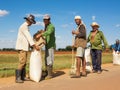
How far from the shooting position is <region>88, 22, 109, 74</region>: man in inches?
560

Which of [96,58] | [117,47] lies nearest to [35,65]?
[96,58]

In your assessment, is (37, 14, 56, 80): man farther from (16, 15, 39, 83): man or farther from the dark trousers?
the dark trousers

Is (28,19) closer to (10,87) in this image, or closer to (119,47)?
Answer: (10,87)

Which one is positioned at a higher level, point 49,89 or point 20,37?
point 20,37

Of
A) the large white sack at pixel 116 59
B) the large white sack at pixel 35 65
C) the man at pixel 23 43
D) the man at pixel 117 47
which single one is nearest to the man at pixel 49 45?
the large white sack at pixel 35 65

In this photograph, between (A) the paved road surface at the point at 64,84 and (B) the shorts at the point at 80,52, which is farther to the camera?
(B) the shorts at the point at 80,52

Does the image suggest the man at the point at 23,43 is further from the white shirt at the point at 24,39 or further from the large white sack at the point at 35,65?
the large white sack at the point at 35,65

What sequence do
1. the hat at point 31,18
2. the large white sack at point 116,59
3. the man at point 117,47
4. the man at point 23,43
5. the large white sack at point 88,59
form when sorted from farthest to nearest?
the man at point 117,47 → the large white sack at point 116,59 → the large white sack at point 88,59 → the hat at point 31,18 → the man at point 23,43

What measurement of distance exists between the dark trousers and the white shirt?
3997mm

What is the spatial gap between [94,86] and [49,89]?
4.51 feet

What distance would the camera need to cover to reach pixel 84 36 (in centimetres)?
1258

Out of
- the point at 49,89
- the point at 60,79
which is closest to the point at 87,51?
the point at 60,79

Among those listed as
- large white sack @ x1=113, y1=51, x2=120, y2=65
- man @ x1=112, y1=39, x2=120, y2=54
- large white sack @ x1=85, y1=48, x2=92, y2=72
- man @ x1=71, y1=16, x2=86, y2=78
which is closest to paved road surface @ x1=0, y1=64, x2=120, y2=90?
man @ x1=71, y1=16, x2=86, y2=78

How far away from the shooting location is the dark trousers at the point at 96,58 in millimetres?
14273
